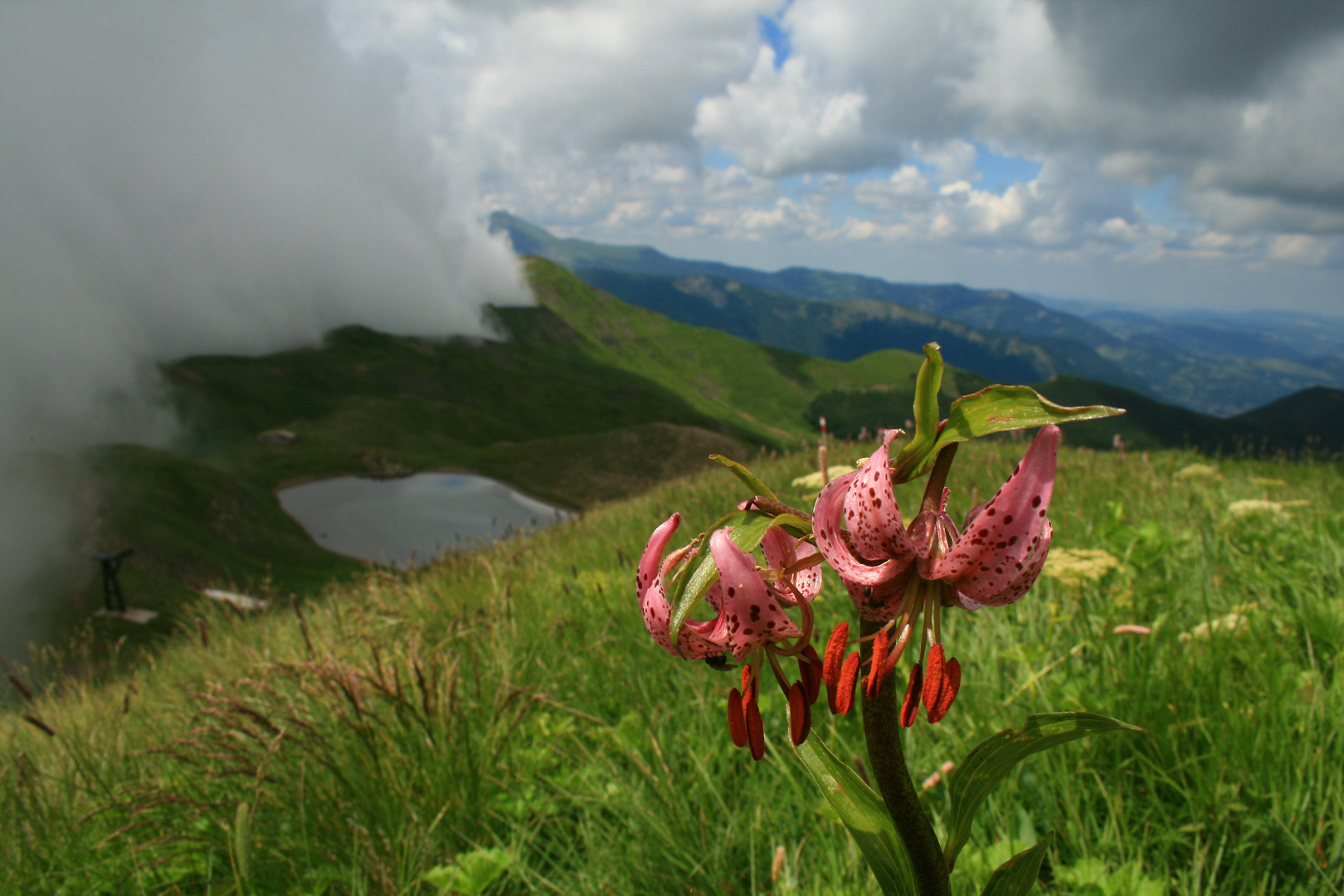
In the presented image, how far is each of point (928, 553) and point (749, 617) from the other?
21 cm

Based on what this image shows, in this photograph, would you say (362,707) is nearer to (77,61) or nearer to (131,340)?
(131,340)

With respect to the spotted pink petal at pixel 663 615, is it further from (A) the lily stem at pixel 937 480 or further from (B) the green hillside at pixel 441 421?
(B) the green hillside at pixel 441 421

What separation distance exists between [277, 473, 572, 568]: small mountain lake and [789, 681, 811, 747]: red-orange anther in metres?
37.9

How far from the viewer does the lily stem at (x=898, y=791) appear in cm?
82

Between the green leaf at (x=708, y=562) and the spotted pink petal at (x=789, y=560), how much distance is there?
0.04 metres

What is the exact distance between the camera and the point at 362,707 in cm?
247

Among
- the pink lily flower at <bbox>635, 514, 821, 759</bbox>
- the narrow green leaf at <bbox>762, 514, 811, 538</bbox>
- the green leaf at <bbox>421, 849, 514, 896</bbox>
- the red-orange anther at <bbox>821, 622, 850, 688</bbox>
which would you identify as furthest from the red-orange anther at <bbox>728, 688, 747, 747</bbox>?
the green leaf at <bbox>421, 849, 514, 896</bbox>

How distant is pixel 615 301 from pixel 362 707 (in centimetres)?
19634

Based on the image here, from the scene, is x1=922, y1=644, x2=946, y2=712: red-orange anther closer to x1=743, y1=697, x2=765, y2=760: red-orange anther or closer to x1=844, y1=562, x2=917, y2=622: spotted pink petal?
x1=844, y1=562, x2=917, y2=622: spotted pink petal

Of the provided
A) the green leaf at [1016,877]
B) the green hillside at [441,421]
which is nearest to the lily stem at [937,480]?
the green leaf at [1016,877]

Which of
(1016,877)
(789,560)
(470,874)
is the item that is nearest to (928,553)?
(789,560)

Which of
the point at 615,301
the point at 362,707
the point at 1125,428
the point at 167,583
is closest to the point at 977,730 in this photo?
the point at 362,707

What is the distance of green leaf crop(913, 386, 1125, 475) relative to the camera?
0.60 metres

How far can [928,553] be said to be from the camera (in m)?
0.77
